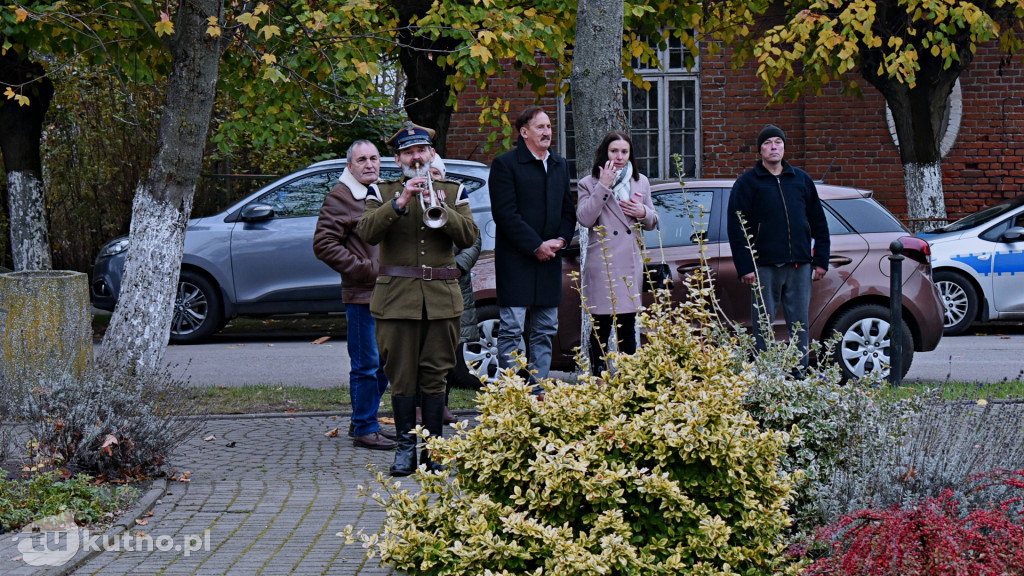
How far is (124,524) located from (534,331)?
298 cm

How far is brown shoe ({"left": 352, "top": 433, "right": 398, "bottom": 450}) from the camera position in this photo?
7.23 meters

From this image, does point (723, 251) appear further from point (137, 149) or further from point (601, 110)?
point (137, 149)

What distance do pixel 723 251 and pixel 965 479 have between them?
194 inches

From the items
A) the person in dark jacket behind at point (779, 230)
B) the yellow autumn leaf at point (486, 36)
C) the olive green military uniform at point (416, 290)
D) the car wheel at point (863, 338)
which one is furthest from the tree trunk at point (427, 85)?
the olive green military uniform at point (416, 290)

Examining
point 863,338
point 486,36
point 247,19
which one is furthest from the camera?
point 486,36

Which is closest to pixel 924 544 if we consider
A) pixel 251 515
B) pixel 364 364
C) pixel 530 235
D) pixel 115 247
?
pixel 251 515

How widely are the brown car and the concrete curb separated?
364cm

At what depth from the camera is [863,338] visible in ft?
31.1

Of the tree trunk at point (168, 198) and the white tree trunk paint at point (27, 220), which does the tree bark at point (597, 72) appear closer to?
the tree trunk at point (168, 198)

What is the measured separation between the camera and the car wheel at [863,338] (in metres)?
9.44

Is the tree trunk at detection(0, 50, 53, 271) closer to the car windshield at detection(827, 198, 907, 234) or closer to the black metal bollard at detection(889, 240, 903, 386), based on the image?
the car windshield at detection(827, 198, 907, 234)

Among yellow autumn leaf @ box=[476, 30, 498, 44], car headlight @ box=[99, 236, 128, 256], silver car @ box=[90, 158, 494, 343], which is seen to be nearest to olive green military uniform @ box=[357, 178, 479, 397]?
yellow autumn leaf @ box=[476, 30, 498, 44]

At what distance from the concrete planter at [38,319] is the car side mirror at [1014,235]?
10055mm

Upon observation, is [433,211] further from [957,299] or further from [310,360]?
[957,299]
